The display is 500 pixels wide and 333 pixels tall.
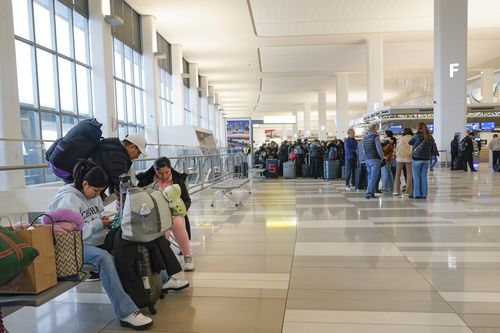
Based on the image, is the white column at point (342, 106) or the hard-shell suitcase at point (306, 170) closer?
the hard-shell suitcase at point (306, 170)

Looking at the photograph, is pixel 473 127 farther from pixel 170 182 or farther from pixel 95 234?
pixel 95 234

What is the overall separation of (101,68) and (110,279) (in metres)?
13.0

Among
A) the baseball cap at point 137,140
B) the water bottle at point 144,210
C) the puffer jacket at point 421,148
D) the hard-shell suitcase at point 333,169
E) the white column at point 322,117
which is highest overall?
the white column at point 322,117

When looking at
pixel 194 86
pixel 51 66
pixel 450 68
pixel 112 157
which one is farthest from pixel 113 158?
pixel 194 86

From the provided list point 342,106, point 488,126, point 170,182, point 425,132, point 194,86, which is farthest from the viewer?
point 342,106

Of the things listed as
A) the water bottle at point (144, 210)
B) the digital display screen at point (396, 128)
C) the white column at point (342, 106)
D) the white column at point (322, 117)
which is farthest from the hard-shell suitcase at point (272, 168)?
the white column at point (322, 117)

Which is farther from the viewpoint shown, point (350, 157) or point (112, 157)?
point (350, 157)

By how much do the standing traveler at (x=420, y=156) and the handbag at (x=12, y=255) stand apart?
26.3 feet

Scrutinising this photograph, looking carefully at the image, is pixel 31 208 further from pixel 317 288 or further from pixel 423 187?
pixel 423 187

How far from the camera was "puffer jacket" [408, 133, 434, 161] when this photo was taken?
862cm

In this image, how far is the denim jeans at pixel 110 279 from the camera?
114 inches

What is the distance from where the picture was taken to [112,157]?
3.44 metres

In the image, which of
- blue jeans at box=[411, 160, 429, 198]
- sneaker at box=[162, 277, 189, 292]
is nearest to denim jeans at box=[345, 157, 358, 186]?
blue jeans at box=[411, 160, 429, 198]

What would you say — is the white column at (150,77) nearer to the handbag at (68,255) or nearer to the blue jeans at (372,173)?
the blue jeans at (372,173)
